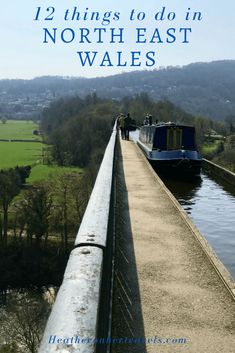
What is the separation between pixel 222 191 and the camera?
63.8 ft

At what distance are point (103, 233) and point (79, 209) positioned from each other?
53642 mm

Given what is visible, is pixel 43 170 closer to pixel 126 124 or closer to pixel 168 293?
pixel 126 124

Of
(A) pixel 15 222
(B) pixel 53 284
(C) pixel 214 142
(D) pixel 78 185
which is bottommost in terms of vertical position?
(B) pixel 53 284

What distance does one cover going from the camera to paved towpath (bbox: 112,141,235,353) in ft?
15.8

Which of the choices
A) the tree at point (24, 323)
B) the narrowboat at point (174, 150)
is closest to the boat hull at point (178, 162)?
the narrowboat at point (174, 150)

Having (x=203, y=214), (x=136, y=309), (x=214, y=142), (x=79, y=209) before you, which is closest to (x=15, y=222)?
(x=79, y=209)

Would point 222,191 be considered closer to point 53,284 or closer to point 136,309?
point 136,309

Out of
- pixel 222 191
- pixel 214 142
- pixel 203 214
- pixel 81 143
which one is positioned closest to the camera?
pixel 203 214

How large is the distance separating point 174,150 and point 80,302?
2259 centimetres

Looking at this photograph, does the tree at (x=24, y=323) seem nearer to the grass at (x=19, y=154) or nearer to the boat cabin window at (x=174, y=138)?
the boat cabin window at (x=174, y=138)

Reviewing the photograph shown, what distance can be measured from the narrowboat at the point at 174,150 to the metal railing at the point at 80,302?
1954cm

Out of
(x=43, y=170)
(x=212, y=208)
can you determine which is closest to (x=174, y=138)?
(x=212, y=208)

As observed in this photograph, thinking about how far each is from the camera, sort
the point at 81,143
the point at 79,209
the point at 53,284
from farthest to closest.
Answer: the point at 81,143 < the point at 79,209 < the point at 53,284

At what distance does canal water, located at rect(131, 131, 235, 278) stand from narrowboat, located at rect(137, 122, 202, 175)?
768mm
